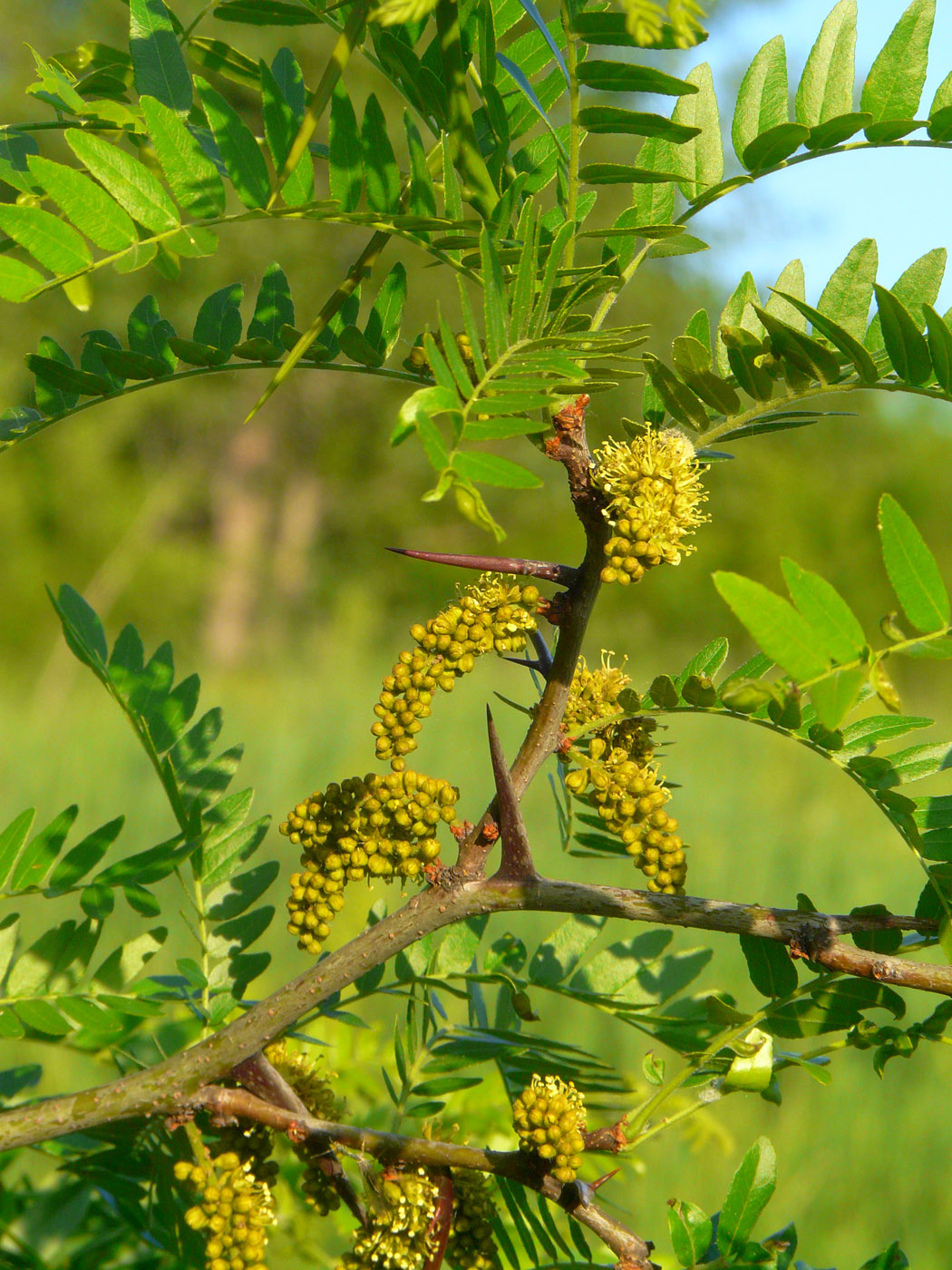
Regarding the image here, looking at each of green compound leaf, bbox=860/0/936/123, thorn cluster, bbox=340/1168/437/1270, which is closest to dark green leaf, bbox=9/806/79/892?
thorn cluster, bbox=340/1168/437/1270

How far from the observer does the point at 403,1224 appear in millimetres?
533

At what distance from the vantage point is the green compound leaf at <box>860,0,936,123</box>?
1.80 feet

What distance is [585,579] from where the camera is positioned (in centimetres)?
50

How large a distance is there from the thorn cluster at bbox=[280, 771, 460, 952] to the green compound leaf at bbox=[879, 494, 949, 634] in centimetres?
21

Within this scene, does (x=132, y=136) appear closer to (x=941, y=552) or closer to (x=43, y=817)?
(x=43, y=817)

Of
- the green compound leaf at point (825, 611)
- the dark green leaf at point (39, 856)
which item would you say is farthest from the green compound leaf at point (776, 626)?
the dark green leaf at point (39, 856)

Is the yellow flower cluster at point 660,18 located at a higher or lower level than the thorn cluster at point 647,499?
higher

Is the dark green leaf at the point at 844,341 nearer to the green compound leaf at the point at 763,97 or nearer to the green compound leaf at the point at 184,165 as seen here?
the green compound leaf at the point at 763,97

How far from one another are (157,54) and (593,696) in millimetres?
361

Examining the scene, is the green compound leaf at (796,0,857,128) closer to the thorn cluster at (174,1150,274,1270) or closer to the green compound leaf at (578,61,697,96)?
the green compound leaf at (578,61,697,96)

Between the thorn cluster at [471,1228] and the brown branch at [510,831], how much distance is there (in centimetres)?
20

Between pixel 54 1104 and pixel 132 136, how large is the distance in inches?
19.8

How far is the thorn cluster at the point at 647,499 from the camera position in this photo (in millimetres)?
470

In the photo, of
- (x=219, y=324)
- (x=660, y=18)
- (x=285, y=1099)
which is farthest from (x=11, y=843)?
(x=660, y=18)
